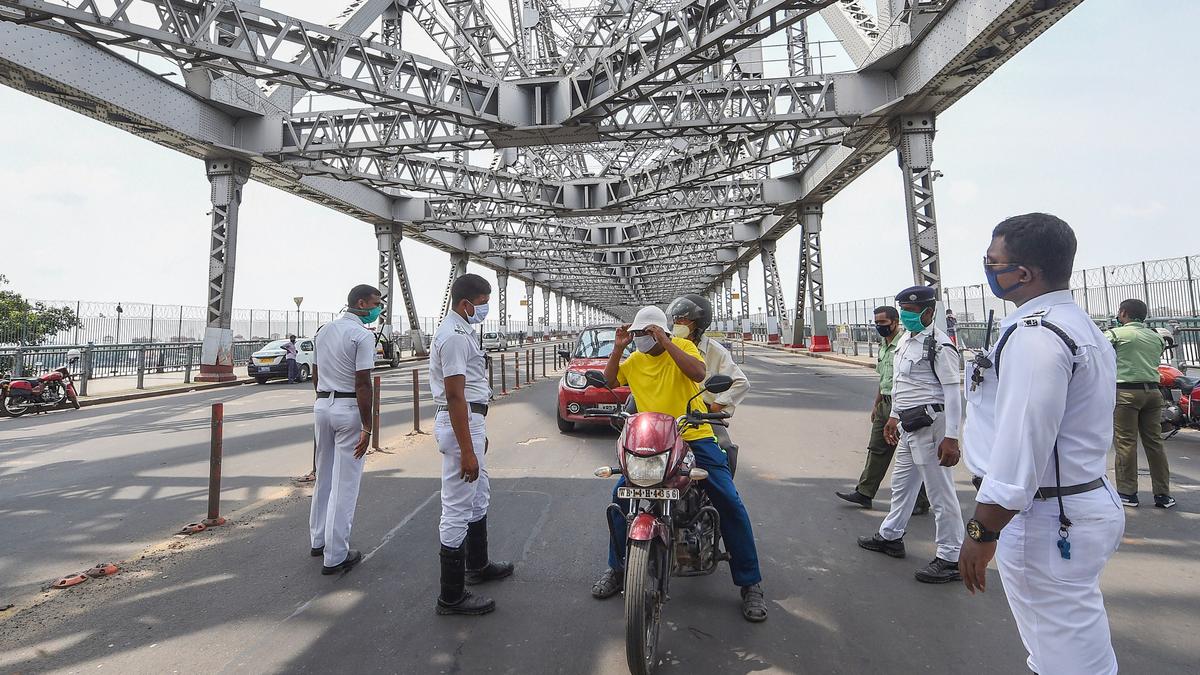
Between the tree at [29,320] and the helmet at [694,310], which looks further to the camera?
the tree at [29,320]

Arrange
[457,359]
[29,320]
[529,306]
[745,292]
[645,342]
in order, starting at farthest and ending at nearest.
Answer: [529,306]
[745,292]
[29,320]
[457,359]
[645,342]

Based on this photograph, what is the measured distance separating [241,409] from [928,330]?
14332 millimetres

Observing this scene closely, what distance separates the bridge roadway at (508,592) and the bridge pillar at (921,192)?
9258 millimetres

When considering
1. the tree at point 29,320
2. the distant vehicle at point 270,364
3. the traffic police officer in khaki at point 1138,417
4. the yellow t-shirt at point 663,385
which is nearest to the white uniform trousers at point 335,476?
the yellow t-shirt at point 663,385

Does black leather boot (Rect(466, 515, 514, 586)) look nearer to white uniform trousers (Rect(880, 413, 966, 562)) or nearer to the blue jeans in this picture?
the blue jeans

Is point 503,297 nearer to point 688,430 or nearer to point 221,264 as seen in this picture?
point 221,264

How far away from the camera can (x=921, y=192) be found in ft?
50.8

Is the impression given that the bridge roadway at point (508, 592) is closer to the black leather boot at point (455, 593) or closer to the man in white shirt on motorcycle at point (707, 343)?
the black leather boot at point (455, 593)

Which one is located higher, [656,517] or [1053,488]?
[1053,488]

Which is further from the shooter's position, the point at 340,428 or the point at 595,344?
the point at 595,344

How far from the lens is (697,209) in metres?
25.1

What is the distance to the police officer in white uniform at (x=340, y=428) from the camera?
13.1 feet

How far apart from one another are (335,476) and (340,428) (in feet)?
1.19

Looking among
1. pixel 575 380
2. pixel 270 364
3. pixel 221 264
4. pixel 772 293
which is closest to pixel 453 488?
pixel 575 380
